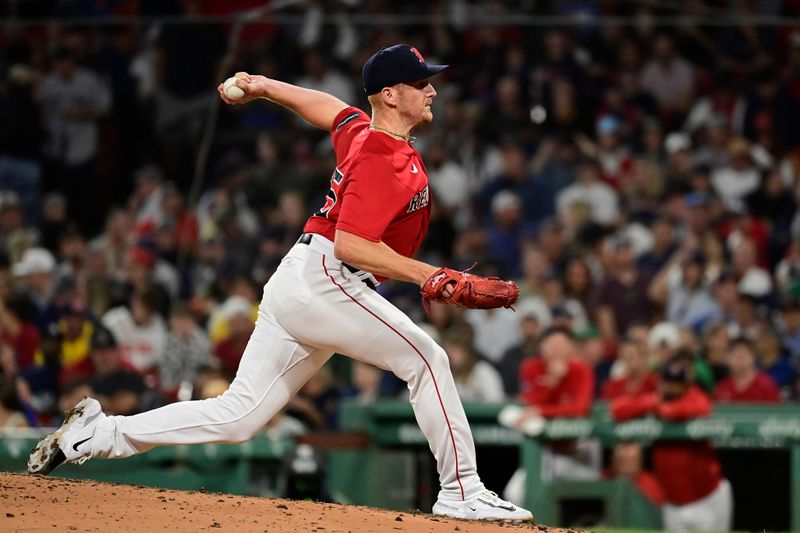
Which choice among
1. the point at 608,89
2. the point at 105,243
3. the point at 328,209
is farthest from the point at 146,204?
the point at 328,209

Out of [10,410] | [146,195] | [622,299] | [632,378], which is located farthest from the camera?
[146,195]

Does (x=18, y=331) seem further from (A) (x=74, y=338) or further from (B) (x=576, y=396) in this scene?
(B) (x=576, y=396)

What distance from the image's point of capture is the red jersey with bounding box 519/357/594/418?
8.12 metres

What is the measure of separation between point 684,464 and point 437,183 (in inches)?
200

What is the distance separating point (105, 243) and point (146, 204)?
25.0 inches

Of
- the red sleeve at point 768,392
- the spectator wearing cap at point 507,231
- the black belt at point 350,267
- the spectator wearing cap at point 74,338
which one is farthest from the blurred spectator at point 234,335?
the black belt at point 350,267

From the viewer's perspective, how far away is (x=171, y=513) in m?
4.77

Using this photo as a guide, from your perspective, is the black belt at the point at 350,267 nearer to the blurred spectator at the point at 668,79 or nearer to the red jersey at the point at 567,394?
the red jersey at the point at 567,394

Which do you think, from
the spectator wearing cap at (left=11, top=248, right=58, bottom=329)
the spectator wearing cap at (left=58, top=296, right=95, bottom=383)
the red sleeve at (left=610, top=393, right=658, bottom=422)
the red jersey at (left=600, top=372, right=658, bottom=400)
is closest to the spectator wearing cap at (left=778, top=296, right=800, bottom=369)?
the red jersey at (left=600, top=372, right=658, bottom=400)

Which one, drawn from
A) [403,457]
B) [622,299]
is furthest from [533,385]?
[622,299]

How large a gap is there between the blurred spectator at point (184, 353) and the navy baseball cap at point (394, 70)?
227 inches

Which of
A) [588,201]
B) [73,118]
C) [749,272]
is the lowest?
[749,272]

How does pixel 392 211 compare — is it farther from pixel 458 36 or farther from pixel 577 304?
pixel 458 36

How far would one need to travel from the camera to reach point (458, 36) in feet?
43.5
